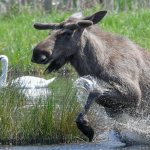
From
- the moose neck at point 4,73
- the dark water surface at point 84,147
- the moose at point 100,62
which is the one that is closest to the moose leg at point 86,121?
the moose at point 100,62

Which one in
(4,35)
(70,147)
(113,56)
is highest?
(113,56)

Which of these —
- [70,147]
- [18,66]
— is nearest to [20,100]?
[70,147]

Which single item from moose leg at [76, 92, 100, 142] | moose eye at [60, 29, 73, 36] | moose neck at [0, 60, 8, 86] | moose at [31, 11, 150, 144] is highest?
moose eye at [60, 29, 73, 36]

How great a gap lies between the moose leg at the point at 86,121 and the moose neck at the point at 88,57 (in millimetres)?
341

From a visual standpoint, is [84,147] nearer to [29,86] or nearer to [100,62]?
[100,62]

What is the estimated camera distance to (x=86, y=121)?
477 inches

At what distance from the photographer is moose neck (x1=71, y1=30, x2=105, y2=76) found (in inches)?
491

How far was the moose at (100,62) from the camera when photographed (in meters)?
12.3

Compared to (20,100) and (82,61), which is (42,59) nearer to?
(82,61)

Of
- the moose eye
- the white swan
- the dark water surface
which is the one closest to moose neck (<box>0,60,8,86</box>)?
the white swan

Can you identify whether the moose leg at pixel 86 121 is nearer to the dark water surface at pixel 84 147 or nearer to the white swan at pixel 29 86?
the dark water surface at pixel 84 147

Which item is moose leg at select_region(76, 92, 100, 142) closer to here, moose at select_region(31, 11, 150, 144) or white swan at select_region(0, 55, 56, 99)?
moose at select_region(31, 11, 150, 144)

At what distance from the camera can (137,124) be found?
12.7 metres

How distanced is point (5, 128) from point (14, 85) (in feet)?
2.65
